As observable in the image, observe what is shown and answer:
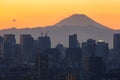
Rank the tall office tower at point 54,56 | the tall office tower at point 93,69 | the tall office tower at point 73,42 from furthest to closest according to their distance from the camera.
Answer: the tall office tower at point 73,42 < the tall office tower at point 54,56 < the tall office tower at point 93,69

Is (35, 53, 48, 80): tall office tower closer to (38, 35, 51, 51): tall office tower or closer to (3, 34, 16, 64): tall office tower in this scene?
(3, 34, 16, 64): tall office tower

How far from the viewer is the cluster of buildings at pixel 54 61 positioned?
83.0 metres

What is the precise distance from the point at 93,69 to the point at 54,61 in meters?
29.0

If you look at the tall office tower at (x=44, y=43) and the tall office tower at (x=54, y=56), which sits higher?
the tall office tower at (x=44, y=43)

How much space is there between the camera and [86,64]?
89125mm

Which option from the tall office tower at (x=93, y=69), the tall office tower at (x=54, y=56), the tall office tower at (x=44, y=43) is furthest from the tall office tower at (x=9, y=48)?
the tall office tower at (x=93, y=69)

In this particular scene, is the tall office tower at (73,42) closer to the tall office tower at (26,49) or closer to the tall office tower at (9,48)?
the tall office tower at (26,49)

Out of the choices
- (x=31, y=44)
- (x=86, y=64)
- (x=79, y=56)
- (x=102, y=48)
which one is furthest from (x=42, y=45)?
(x=86, y=64)

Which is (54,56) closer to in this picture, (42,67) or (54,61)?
(54,61)

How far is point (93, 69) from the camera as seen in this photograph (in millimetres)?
84625

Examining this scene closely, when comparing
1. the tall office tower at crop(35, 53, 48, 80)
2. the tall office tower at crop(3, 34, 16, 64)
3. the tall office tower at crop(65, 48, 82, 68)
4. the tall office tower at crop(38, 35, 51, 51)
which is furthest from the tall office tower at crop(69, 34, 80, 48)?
the tall office tower at crop(35, 53, 48, 80)

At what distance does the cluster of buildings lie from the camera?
272 ft

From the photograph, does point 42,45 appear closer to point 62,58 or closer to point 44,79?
point 62,58

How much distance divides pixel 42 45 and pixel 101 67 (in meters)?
49.1
